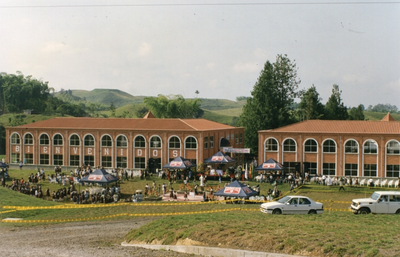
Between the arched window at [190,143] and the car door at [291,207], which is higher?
the arched window at [190,143]

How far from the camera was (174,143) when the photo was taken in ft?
167

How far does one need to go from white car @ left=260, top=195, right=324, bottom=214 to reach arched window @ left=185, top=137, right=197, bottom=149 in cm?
2686

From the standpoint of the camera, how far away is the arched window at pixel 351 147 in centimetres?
4494

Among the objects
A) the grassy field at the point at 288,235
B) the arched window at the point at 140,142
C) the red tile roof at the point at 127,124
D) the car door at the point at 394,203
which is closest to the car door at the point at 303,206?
the grassy field at the point at 288,235

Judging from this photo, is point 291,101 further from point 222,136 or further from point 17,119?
point 17,119

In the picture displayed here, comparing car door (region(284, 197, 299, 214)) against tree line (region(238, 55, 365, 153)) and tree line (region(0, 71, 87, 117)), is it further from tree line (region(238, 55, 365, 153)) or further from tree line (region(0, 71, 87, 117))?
tree line (region(0, 71, 87, 117))

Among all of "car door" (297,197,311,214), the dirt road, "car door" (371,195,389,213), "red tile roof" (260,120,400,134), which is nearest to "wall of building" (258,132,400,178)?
"red tile roof" (260,120,400,134)

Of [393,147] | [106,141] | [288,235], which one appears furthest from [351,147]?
[288,235]

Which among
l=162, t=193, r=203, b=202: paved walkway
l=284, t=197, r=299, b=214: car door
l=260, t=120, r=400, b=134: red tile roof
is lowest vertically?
l=162, t=193, r=203, b=202: paved walkway

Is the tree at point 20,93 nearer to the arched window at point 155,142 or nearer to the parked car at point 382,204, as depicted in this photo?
the arched window at point 155,142

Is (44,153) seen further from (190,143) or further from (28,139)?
(190,143)

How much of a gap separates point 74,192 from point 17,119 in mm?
76544

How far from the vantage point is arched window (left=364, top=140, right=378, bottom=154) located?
44.2 meters

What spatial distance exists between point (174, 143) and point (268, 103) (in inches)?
889
